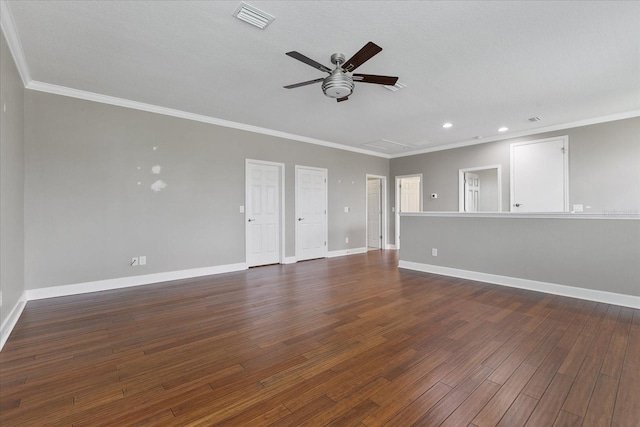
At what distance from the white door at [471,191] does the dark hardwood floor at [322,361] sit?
3817 millimetres

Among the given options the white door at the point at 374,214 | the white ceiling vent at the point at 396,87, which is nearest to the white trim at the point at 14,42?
the white ceiling vent at the point at 396,87

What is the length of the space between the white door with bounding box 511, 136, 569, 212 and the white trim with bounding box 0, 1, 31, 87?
7746mm

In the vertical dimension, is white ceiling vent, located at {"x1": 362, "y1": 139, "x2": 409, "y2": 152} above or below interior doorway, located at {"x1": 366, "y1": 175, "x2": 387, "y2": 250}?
above

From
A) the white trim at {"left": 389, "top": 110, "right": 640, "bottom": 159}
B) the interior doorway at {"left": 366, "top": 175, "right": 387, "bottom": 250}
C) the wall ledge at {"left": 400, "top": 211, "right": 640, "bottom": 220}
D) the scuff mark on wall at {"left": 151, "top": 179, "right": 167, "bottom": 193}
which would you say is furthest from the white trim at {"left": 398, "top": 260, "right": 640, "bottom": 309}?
the scuff mark on wall at {"left": 151, "top": 179, "right": 167, "bottom": 193}

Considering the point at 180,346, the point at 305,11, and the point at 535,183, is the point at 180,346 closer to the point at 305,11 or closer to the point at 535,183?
the point at 305,11

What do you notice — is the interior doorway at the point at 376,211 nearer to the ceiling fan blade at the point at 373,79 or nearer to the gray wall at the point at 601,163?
the gray wall at the point at 601,163

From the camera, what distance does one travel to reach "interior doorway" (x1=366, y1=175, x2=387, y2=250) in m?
8.46

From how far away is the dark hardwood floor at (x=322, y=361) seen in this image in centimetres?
164

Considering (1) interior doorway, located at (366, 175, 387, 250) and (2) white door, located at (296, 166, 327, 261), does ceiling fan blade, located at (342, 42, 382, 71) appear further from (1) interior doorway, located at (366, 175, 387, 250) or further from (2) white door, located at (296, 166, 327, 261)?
(1) interior doorway, located at (366, 175, 387, 250)

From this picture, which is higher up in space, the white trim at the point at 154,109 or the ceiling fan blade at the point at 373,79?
the white trim at the point at 154,109

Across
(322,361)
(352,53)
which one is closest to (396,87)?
(352,53)

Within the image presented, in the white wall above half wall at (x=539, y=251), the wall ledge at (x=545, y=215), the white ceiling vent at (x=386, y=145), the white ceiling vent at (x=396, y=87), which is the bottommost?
the white wall above half wall at (x=539, y=251)

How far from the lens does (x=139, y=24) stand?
2.53 meters

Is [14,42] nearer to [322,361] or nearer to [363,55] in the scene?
[363,55]
